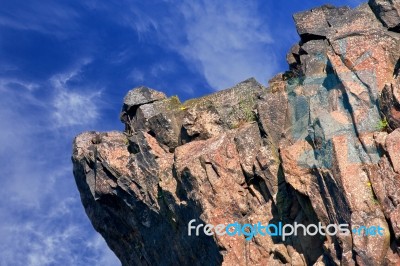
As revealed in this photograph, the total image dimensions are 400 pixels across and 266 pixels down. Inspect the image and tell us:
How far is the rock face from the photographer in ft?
120

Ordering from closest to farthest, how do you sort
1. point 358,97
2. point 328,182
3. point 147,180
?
1. point 328,182
2. point 358,97
3. point 147,180

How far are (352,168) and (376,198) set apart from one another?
1938 millimetres

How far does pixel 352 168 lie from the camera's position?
121 ft

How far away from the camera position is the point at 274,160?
43219 mm

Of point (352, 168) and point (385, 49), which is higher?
point (385, 49)

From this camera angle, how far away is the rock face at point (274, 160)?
36.6 metres

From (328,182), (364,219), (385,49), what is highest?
(385,49)

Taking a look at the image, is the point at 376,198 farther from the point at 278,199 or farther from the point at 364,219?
the point at 278,199

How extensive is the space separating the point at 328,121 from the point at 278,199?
5.28 metres

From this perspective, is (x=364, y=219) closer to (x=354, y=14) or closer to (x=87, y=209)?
(x=354, y=14)

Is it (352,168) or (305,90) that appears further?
(305,90)

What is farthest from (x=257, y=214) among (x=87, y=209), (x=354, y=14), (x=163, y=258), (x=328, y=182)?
(x=87, y=209)

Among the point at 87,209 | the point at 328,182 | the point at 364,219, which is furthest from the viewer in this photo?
the point at 87,209

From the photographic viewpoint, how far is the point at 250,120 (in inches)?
1937
